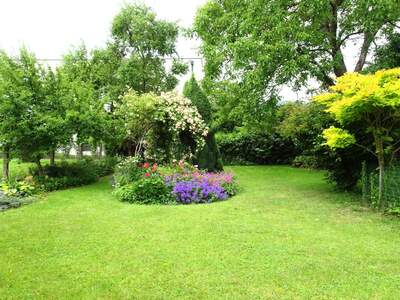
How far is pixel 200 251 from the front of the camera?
490cm

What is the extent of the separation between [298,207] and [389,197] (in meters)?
1.78

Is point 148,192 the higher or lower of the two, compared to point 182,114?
lower

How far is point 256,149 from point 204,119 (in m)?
7.10

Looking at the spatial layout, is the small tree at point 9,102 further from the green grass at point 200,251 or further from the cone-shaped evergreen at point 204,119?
the cone-shaped evergreen at point 204,119

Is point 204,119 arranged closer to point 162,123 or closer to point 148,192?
point 162,123

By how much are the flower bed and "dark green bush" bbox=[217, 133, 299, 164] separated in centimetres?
852

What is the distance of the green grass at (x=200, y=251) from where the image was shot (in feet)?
12.3

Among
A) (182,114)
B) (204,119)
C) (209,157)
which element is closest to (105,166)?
(209,157)

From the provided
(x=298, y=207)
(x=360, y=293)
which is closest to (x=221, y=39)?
(x=298, y=207)

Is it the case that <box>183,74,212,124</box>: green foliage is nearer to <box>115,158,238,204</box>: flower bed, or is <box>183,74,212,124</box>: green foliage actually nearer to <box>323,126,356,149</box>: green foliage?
<box>115,158,238,204</box>: flower bed

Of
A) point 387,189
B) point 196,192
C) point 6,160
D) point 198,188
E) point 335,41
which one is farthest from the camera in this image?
point 335,41

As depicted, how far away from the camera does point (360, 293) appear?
3.61 meters

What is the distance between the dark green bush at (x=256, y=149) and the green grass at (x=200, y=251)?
9.76m

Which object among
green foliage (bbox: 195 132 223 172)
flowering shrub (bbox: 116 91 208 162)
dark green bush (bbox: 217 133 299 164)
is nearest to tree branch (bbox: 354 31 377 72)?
green foliage (bbox: 195 132 223 172)
